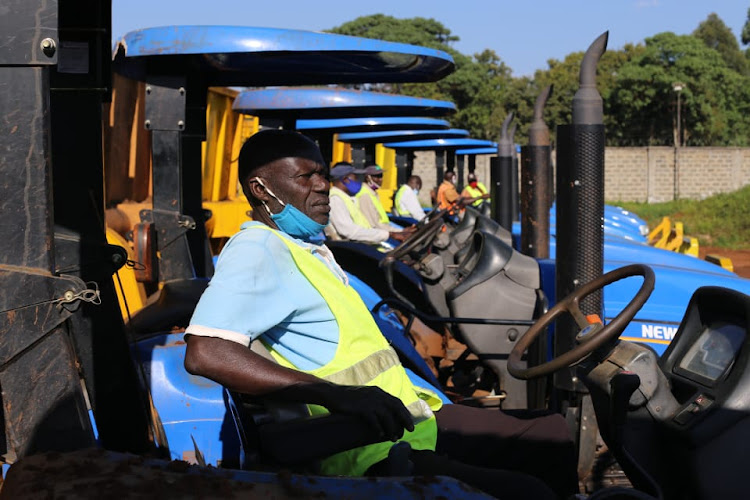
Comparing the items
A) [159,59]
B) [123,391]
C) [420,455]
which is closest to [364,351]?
[420,455]

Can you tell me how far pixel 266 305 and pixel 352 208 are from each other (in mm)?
6338

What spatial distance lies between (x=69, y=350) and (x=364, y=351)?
2.64 feet

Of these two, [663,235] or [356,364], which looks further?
[663,235]

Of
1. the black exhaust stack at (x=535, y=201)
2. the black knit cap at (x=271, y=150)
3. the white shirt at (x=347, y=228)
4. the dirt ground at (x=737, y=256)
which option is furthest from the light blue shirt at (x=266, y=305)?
the dirt ground at (x=737, y=256)

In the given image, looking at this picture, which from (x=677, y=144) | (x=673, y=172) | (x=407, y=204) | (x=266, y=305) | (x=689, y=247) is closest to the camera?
(x=266, y=305)

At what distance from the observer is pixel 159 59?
12.0 feet

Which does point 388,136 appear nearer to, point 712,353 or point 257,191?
point 257,191

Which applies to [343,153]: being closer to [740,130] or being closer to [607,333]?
[607,333]

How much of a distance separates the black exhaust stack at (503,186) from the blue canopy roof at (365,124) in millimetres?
823

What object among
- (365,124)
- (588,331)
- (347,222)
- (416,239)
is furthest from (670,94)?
(588,331)

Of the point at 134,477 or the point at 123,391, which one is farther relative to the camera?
the point at 123,391

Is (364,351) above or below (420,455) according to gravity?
above

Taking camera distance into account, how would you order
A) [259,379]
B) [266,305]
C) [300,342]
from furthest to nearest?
1. [300,342]
2. [266,305]
3. [259,379]

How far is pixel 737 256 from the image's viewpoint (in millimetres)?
20828
